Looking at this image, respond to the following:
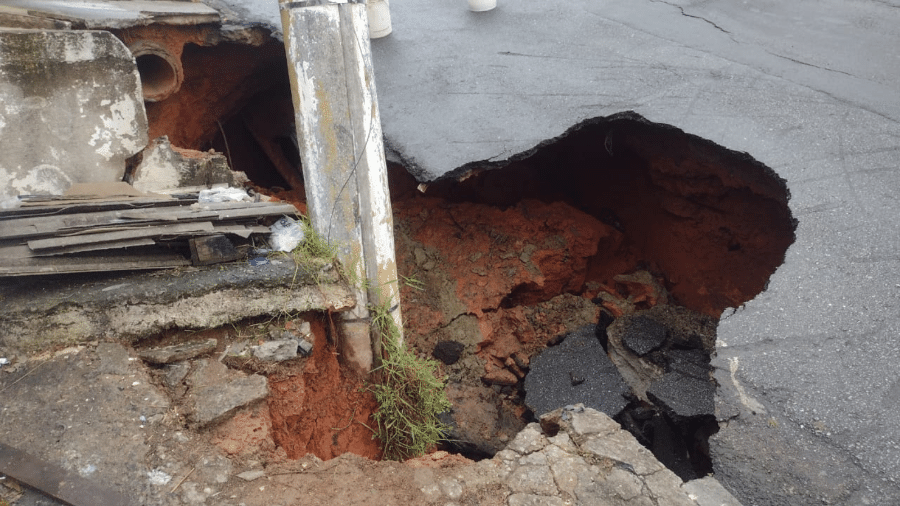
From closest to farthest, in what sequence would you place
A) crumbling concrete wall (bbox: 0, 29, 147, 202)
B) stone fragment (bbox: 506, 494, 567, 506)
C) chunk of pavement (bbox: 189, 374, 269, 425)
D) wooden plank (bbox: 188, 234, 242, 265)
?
stone fragment (bbox: 506, 494, 567, 506), chunk of pavement (bbox: 189, 374, 269, 425), wooden plank (bbox: 188, 234, 242, 265), crumbling concrete wall (bbox: 0, 29, 147, 202)

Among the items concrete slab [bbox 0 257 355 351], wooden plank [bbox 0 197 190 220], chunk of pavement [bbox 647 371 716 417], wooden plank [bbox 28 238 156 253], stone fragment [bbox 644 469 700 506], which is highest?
wooden plank [bbox 0 197 190 220]

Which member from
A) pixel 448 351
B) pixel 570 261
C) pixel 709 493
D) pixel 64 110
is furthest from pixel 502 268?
pixel 64 110

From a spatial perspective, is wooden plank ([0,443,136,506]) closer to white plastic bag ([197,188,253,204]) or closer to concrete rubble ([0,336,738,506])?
concrete rubble ([0,336,738,506])

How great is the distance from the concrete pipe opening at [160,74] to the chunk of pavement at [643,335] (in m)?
3.90

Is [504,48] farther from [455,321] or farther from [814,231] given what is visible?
[814,231]

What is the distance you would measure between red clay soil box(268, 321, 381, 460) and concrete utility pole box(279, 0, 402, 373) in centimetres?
16

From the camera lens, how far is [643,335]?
4.48 meters

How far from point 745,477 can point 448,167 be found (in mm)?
2432

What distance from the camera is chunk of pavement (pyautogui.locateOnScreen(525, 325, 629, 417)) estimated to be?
13.6ft

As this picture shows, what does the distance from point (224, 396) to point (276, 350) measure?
39cm

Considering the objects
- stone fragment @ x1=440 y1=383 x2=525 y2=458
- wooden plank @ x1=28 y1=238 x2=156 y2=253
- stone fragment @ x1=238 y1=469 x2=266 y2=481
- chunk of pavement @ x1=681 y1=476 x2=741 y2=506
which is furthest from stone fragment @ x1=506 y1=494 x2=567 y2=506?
wooden plank @ x1=28 y1=238 x2=156 y2=253

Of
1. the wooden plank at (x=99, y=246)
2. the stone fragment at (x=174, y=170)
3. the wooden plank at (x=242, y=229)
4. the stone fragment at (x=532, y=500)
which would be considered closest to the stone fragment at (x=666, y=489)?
the stone fragment at (x=532, y=500)

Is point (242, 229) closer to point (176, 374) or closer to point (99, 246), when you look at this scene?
point (99, 246)

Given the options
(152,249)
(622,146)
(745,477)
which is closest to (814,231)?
(745,477)
